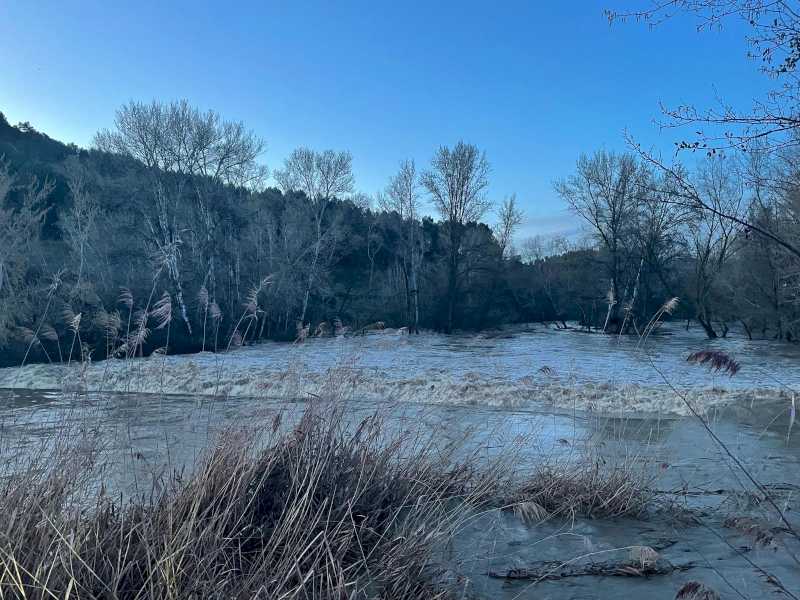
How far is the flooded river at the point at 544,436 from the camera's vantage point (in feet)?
12.7

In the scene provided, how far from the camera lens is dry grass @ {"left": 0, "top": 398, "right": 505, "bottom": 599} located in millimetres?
2605

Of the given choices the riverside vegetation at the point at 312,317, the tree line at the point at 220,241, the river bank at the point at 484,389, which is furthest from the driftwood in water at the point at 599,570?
the tree line at the point at 220,241

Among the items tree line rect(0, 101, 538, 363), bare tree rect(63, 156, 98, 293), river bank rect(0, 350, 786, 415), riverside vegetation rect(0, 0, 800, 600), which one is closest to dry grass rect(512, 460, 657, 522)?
riverside vegetation rect(0, 0, 800, 600)

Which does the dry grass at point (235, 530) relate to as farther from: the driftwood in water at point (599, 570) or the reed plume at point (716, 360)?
the reed plume at point (716, 360)

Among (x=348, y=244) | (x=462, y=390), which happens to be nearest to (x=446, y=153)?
(x=348, y=244)

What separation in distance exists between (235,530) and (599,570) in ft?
7.60

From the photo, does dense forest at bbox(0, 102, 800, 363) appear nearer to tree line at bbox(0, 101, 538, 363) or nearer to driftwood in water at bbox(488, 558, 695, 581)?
tree line at bbox(0, 101, 538, 363)

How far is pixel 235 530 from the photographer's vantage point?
3205 mm

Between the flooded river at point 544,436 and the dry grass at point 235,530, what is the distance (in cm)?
39

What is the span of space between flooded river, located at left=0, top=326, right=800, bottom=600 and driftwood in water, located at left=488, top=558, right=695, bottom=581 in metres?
0.05

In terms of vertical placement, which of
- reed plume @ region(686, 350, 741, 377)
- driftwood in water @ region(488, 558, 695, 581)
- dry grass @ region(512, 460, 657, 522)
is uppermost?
reed plume @ region(686, 350, 741, 377)

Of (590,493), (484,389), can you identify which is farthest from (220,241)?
(590,493)

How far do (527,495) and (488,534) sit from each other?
0.70 m

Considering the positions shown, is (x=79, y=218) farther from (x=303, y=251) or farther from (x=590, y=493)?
(x=590, y=493)
